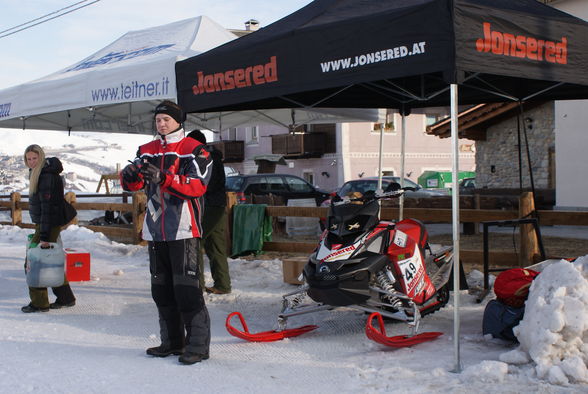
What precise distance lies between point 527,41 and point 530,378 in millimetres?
2383

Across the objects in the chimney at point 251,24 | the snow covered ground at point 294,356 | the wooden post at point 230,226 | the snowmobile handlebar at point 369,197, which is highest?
the chimney at point 251,24

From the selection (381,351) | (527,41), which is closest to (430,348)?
(381,351)

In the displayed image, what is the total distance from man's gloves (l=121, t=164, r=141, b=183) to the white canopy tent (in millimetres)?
2086

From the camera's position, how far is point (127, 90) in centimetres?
739

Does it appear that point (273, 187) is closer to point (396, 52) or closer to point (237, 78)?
point (237, 78)

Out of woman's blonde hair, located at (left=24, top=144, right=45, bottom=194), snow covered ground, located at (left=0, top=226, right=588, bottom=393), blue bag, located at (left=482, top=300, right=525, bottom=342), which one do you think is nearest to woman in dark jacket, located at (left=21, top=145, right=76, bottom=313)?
woman's blonde hair, located at (left=24, top=144, right=45, bottom=194)

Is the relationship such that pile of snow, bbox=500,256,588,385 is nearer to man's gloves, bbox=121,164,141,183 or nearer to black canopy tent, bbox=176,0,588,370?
black canopy tent, bbox=176,0,588,370

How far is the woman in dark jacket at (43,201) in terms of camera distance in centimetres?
636

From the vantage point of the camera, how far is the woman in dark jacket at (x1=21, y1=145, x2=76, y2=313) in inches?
250

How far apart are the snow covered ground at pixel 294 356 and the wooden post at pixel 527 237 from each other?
78 centimetres

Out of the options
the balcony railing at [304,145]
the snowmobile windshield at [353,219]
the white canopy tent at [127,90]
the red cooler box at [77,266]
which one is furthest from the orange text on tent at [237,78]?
the balcony railing at [304,145]

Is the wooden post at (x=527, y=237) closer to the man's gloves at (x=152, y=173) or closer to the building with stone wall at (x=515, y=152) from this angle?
the man's gloves at (x=152, y=173)

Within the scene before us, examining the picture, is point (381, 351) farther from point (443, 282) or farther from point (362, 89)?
point (362, 89)

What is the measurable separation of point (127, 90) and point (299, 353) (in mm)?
3898
